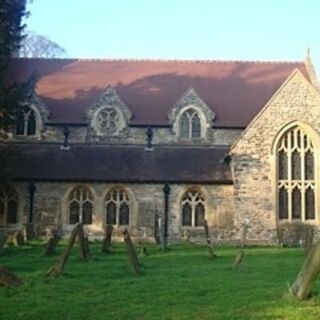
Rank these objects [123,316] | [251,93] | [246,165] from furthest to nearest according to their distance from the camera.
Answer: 1. [251,93]
2. [246,165]
3. [123,316]

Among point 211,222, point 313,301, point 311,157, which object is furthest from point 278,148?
point 313,301

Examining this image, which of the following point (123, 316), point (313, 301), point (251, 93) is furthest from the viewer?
point (251, 93)

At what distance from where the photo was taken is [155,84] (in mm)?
34844

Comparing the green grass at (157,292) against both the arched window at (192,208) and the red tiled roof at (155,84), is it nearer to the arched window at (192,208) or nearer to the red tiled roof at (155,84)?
the arched window at (192,208)

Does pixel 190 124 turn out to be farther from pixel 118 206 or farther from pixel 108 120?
Result: pixel 118 206

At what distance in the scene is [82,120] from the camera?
107 ft

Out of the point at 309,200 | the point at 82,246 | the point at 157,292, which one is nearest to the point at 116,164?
the point at 309,200

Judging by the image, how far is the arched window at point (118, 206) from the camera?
29109 millimetres

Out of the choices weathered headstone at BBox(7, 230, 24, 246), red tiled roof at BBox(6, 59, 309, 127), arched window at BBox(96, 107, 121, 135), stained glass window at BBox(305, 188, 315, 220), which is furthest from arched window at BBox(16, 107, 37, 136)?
stained glass window at BBox(305, 188, 315, 220)

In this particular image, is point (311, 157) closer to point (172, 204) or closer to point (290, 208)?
point (290, 208)

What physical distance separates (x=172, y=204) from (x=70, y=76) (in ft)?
37.2

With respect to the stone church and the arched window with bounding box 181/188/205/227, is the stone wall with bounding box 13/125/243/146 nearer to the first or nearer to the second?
the stone church

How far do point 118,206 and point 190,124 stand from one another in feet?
21.9

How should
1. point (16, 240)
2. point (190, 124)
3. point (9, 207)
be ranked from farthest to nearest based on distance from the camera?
1. point (190, 124)
2. point (9, 207)
3. point (16, 240)
